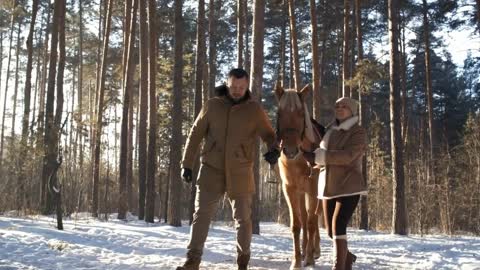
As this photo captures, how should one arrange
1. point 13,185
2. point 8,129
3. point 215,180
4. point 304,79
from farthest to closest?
point 8,129 < point 304,79 < point 13,185 < point 215,180

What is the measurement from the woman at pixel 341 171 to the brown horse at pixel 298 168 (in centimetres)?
34

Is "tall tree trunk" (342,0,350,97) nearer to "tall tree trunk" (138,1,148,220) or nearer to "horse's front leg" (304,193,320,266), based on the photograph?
"tall tree trunk" (138,1,148,220)

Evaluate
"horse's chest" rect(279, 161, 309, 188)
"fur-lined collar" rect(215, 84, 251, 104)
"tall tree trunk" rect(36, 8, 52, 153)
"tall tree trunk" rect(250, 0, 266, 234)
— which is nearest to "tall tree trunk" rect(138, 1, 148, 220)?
"tall tree trunk" rect(36, 8, 52, 153)

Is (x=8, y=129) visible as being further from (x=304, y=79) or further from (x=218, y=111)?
(x=218, y=111)

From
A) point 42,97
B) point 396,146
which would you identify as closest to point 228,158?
point 396,146

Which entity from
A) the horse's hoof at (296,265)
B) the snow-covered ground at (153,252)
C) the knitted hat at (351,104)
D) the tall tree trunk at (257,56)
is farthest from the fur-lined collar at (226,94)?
the tall tree trunk at (257,56)

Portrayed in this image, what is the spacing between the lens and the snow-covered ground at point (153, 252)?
6.61 metres

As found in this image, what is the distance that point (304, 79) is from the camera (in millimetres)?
35688

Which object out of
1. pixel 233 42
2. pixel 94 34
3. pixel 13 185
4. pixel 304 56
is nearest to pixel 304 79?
pixel 304 56

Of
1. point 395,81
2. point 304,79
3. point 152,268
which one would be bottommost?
point 152,268

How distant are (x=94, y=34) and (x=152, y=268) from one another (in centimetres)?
3066

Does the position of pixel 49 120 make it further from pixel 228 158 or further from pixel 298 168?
pixel 228 158

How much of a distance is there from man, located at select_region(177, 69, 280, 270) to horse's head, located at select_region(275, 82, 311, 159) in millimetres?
153

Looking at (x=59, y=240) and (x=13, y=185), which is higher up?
(x=13, y=185)
